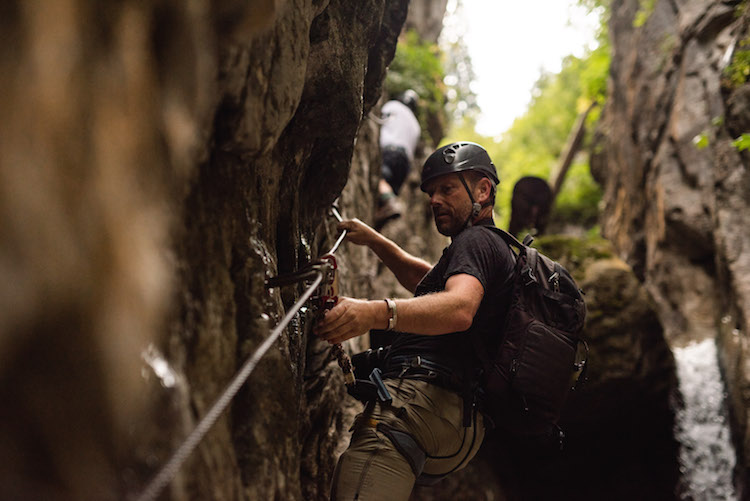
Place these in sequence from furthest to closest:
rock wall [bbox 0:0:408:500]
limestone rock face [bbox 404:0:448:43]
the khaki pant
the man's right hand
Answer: limestone rock face [bbox 404:0:448:43], the man's right hand, the khaki pant, rock wall [bbox 0:0:408:500]

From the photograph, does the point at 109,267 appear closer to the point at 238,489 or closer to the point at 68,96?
the point at 68,96

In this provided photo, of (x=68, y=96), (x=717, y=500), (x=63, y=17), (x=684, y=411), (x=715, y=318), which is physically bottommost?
(x=717, y=500)

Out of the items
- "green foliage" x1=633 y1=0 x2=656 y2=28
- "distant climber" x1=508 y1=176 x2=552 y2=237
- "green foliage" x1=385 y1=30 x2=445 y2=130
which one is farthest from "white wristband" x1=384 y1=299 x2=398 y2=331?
"green foliage" x1=633 y1=0 x2=656 y2=28

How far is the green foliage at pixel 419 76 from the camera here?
11.4m

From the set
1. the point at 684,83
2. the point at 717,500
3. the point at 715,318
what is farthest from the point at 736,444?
the point at 684,83

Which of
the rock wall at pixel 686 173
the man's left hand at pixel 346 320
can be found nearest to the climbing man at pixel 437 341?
the man's left hand at pixel 346 320

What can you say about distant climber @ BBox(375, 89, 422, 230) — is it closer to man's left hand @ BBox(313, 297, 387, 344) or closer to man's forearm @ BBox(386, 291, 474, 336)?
man's forearm @ BBox(386, 291, 474, 336)

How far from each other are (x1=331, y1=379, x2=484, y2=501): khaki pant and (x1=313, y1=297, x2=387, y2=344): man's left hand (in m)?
0.80

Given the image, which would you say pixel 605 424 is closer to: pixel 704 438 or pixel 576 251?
pixel 704 438

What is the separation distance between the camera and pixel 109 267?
127 centimetres

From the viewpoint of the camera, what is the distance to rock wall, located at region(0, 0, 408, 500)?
116 centimetres

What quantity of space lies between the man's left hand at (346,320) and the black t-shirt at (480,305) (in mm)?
708

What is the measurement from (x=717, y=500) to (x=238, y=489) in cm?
778

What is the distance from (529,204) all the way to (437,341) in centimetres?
886
